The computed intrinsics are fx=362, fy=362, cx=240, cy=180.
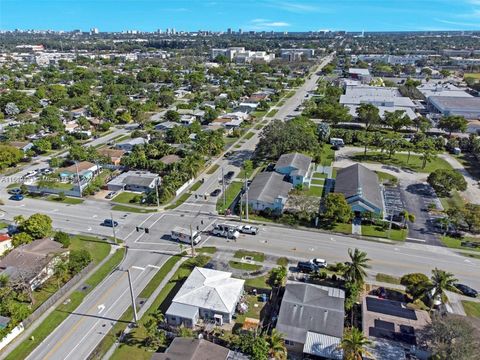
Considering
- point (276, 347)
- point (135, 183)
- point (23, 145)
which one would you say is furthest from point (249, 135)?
point (276, 347)

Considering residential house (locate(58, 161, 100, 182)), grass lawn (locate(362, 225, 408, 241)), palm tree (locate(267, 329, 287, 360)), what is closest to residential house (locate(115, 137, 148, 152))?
residential house (locate(58, 161, 100, 182))

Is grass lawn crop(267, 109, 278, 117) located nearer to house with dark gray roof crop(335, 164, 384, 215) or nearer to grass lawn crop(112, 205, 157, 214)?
house with dark gray roof crop(335, 164, 384, 215)

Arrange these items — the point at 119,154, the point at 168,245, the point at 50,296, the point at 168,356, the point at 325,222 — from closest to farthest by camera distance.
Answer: the point at 168,356 → the point at 50,296 → the point at 168,245 → the point at 325,222 → the point at 119,154

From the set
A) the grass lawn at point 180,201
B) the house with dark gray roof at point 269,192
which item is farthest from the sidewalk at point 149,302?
the house with dark gray roof at point 269,192

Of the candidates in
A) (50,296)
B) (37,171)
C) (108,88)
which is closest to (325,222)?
(50,296)

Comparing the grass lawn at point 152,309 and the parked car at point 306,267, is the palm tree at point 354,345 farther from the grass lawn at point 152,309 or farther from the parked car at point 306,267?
the grass lawn at point 152,309

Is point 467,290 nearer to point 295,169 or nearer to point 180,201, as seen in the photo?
point 295,169

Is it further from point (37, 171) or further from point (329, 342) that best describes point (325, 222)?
point (37, 171)
